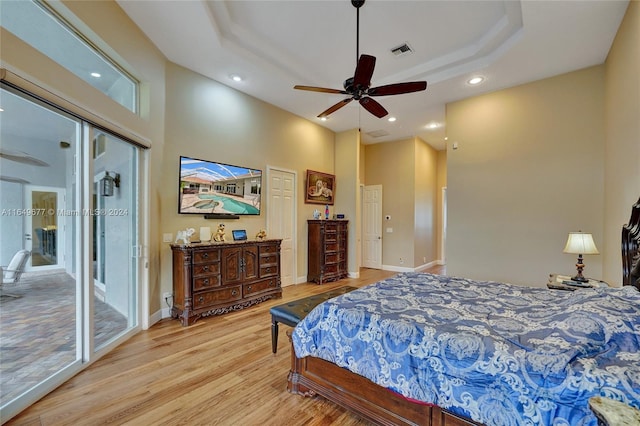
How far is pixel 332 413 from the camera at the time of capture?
1.97 metres

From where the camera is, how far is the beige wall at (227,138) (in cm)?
375

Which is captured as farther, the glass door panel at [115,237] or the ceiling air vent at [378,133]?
the ceiling air vent at [378,133]

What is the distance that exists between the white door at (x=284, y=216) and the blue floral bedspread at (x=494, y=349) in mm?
3284

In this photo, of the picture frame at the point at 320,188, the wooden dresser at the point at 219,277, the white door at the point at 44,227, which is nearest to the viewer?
the white door at the point at 44,227

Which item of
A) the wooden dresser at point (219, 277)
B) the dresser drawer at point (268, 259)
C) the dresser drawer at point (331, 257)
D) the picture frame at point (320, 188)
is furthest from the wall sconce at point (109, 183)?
the dresser drawer at point (331, 257)

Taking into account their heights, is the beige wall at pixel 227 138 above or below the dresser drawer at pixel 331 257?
above

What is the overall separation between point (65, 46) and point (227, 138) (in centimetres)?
219

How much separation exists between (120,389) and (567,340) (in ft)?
10.0

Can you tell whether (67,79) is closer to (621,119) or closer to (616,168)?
(621,119)

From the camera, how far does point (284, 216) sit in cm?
548

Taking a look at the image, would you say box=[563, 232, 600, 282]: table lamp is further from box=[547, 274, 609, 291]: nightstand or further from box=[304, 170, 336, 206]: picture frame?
box=[304, 170, 336, 206]: picture frame

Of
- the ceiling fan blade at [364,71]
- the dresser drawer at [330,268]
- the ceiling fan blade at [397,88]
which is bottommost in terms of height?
the dresser drawer at [330,268]

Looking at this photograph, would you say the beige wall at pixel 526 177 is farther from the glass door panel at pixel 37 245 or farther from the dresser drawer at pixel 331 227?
the glass door panel at pixel 37 245

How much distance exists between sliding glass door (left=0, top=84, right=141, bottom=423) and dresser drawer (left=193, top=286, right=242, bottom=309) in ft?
2.46
